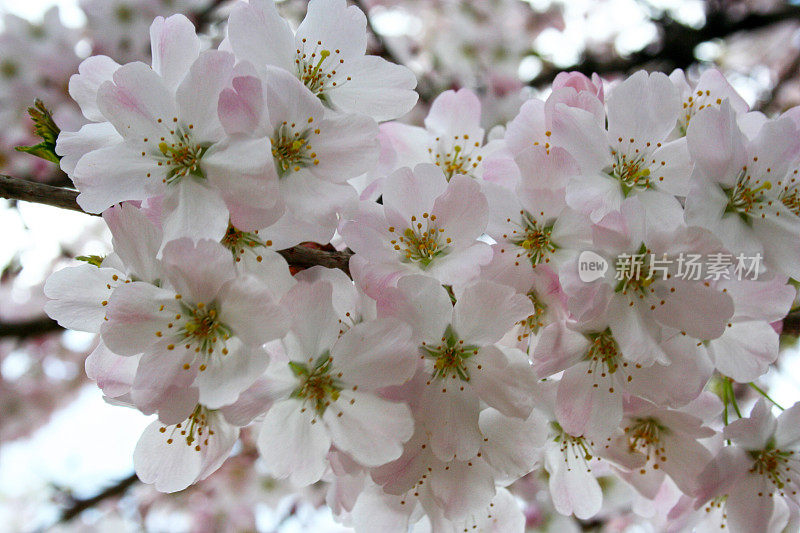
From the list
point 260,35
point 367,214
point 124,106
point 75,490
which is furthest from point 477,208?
point 75,490

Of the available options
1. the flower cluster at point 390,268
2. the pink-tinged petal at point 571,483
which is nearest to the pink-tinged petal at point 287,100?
the flower cluster at point 390,268

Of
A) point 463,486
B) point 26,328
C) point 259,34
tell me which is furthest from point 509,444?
point 26,328

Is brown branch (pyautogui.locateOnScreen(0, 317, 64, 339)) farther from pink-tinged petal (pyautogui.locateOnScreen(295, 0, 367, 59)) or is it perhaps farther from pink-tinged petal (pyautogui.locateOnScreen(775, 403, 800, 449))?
pink-tinged petal (pyautogui.locateOnScreen(775, 403, 800, 449))

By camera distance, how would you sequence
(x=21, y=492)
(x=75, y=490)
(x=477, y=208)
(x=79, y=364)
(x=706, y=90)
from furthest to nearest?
(x=21, y=492) → (x=79, y=364) → (x=75, y=490) → (x=706, y=90) → (x=477, y=208)

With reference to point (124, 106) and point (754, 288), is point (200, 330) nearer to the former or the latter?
point (124, 106)

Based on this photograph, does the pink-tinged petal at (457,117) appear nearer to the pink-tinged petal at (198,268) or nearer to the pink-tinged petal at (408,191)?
the pink-tinged petal at (408,191)

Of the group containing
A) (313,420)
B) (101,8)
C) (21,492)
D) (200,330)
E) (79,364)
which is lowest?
(21,492)
